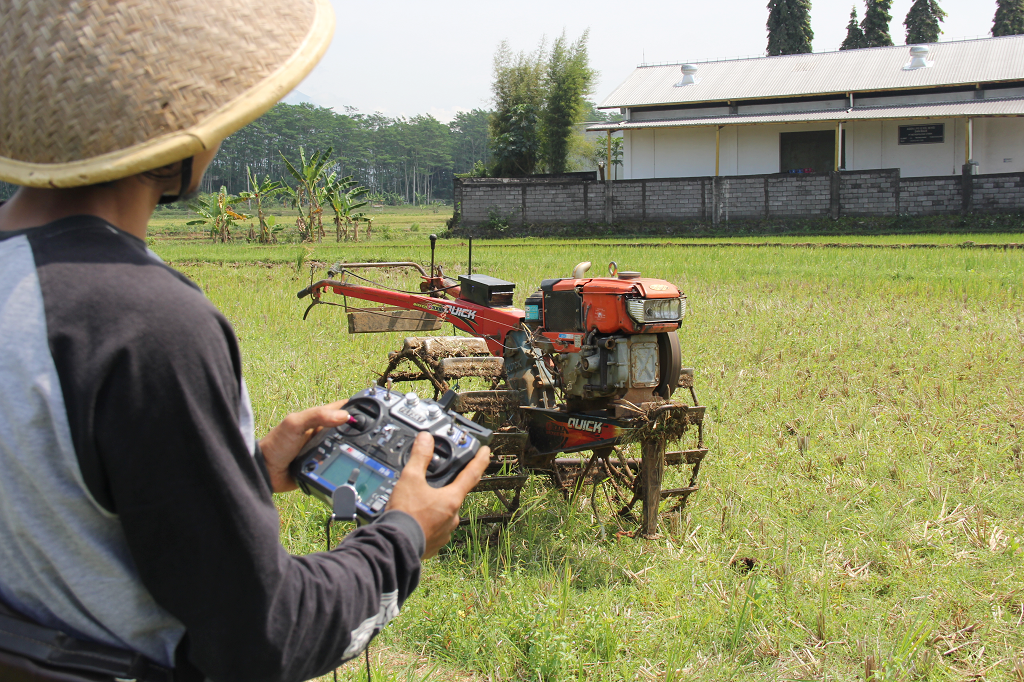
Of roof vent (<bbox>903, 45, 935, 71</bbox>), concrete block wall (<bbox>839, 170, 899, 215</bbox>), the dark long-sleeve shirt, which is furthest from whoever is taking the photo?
roof vent (<bbox>903, 45, 935, 71</bbox>)

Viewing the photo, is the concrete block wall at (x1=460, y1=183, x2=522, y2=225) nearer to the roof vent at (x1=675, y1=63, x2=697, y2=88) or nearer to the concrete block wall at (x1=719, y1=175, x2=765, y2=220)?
the concrete block wall at (x1=719, y1=175, x2=765, y2=220)

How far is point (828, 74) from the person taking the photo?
107 ft

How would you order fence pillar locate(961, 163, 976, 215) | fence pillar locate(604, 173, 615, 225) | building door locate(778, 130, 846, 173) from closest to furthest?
fence pillar locate(961, 163, 976, 215) < fence pillar locate(604, 173, 615, 225) < building door locate(778, 130, 846, 173)

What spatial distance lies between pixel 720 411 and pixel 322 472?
4.74m

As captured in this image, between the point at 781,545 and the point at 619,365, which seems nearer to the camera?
the point at 781,545

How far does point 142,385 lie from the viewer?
3.14 feet

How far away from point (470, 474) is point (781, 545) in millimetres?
2791

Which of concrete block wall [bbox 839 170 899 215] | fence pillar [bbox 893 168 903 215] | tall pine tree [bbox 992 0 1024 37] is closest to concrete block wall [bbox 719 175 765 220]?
concrete block wall [bbox 839 170 899 215]

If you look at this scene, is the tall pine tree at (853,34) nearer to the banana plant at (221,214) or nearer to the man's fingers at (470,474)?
the banana plant at (221,214)

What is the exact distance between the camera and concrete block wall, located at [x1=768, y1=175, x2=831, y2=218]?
26391 millimetres

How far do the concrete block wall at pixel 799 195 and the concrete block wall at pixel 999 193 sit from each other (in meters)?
4.23

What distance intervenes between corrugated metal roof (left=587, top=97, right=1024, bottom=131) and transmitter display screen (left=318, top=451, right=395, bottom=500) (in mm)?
29693

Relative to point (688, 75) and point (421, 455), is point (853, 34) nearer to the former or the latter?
point (688, 75)

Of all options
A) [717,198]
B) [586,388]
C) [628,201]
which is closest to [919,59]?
[717,198]
